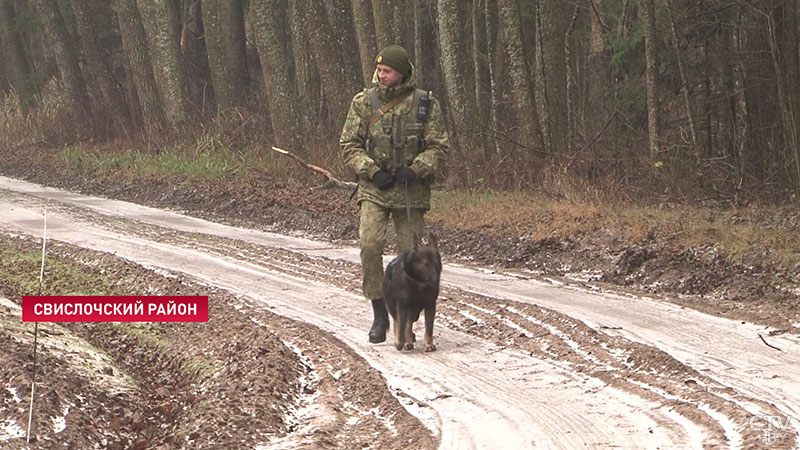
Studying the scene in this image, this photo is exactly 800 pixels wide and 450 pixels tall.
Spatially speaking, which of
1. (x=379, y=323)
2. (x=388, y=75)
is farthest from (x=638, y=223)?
(x=388, y=75)

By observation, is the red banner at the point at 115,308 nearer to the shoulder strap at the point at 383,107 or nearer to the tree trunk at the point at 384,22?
the shoulder strap at the point at 383,107

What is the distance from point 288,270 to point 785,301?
5.47m

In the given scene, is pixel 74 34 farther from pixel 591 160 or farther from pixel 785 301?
pixel 785 301

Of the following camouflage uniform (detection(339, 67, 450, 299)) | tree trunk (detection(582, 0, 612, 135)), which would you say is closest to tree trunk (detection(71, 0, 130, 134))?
tree trunk (detection(582, 0, 612, 135))

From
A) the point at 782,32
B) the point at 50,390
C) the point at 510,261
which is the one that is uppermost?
the point at 782,32

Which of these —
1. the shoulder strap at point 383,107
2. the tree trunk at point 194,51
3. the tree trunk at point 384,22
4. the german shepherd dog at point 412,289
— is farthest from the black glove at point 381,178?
the tree trunk at point 194,51

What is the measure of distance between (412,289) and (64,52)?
25.5 metres

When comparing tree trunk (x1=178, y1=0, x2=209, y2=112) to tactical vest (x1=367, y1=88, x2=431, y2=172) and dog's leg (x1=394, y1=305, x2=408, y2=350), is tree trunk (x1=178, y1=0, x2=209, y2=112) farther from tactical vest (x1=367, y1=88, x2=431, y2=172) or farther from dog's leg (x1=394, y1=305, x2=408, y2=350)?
dog's leg (x1=394, y1=305, x2=408, y2=350)

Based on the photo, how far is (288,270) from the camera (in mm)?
12945

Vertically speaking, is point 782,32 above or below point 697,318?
above

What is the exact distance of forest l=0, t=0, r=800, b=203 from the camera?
16.5 m

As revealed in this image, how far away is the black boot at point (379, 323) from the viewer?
9000 mm

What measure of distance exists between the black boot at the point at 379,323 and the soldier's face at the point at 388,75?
5.74 ft

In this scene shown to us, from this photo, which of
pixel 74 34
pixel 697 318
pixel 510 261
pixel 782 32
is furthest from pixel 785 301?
pixel 74 34
